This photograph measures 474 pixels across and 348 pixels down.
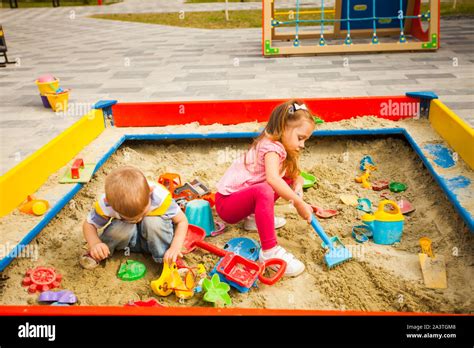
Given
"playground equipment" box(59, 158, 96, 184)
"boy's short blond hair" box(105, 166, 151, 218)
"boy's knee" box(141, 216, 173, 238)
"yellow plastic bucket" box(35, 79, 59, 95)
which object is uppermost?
"yellow plastic bucket" box(35, 79, 59, 95)

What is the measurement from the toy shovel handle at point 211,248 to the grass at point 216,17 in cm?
785

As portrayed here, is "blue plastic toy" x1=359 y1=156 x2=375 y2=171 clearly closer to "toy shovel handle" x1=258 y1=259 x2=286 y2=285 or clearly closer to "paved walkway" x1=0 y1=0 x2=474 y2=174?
"paved walkway" x1=0 y1=0 x2=474 y2=174

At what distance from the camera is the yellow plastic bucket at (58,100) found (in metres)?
4.34

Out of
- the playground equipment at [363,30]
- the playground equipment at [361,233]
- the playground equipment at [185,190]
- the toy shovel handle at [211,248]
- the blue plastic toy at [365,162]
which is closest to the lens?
the toy shovel handle at [211,248]

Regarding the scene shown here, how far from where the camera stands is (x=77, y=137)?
10.4 feet

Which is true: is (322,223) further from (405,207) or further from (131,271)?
(131,271)

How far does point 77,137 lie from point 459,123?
224cm

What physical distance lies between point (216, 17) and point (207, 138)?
8234mm

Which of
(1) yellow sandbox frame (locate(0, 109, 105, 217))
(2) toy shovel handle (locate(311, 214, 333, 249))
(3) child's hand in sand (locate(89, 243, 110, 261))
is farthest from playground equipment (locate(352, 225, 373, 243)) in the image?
(1) yellow sandbox frame (locate(0, 109, 105, 217))

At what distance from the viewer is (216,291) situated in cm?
189

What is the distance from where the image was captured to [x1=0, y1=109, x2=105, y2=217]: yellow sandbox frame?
95.1 inches

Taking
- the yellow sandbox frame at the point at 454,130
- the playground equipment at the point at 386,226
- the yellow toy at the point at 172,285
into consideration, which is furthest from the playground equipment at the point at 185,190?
the yellow sandbox frame at the point at 454,130

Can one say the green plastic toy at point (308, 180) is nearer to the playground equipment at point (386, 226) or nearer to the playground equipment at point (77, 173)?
the playground equipment at point (386, 226)
